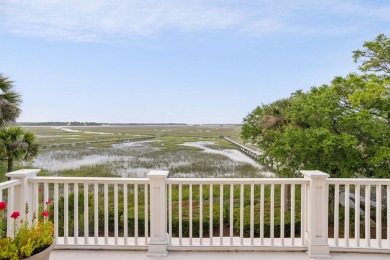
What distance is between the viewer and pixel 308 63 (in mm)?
12242

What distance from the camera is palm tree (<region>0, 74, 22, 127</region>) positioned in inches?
298

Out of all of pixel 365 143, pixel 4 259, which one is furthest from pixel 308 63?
pixel 4 259

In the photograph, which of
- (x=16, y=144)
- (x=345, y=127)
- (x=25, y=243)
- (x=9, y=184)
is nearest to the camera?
(x=25, y=243)

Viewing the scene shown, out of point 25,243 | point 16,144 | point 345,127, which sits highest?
point 345,127

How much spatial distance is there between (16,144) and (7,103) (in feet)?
9.33

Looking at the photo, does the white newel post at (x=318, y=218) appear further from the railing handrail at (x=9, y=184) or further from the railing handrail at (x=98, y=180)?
the railing handrail at (x=9, y=184)

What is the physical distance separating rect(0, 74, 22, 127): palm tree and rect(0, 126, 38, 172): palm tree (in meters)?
2.13

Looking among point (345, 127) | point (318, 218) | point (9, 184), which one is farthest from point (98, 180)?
point (345, 127)

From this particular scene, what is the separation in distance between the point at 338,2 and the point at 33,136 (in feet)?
36.9

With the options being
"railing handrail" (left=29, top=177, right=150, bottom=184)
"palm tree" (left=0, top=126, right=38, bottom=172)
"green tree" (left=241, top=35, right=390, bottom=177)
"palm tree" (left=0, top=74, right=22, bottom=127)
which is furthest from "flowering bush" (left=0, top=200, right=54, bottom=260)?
"palm tree" (left=0, top=126, right=38, bottom=172)

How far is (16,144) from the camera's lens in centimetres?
992

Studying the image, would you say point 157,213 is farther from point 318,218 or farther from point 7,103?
point 7,103

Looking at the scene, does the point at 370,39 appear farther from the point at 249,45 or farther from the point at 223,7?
the point at 223,7

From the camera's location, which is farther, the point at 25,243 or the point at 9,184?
the point at 9,184
